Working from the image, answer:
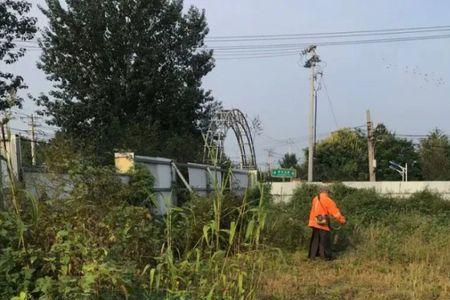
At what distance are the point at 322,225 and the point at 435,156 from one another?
53915 millimetres

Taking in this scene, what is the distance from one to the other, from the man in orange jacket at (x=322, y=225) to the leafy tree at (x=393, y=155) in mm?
54290

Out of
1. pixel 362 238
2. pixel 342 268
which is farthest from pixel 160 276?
pixel 362 238

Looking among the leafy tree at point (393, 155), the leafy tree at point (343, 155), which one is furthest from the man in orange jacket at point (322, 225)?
the leafy tree at point (393, 155)

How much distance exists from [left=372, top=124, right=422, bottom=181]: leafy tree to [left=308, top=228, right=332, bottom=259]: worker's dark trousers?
54435 mm

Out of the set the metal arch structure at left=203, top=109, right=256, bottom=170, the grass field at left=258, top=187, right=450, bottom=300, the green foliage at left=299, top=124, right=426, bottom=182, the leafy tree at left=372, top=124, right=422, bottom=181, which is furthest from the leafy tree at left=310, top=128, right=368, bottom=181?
the grass field at left=258, top=187, right=450, bottom=300

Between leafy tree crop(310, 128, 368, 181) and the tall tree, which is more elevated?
the tall tree

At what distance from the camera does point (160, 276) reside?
4730 millimetres

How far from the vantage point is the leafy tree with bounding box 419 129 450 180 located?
59.6 m

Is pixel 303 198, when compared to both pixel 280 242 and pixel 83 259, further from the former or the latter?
pixel 83 259

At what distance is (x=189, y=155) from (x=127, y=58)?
163 inches

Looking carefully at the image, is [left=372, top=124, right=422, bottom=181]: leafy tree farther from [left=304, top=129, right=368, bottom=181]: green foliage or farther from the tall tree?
the tall tree

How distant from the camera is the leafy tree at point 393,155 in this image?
65562 millimetres

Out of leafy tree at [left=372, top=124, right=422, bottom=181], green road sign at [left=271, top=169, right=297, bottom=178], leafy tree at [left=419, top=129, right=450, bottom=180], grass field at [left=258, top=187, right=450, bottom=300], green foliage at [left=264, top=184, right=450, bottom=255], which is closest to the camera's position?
grass field at [left=258, top=187, right=450, bottom=300]

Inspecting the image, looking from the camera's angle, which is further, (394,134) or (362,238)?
(394,134)
